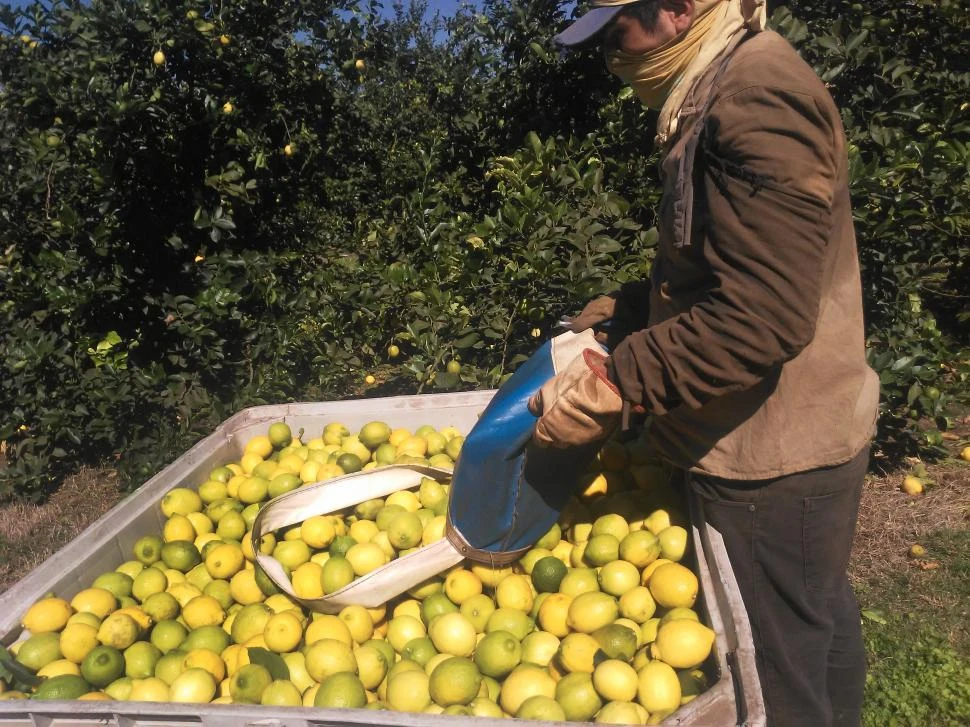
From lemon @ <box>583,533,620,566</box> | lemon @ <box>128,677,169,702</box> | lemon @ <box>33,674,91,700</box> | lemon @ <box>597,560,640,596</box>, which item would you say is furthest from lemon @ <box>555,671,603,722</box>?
lemon @ <box>33,674,91,700</box>

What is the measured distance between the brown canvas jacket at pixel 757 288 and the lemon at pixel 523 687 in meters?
0.69

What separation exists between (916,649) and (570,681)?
6.19 ft

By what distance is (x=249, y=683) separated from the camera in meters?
1.86

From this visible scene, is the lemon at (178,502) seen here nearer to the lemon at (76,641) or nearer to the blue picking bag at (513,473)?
the lemon at (76,641)

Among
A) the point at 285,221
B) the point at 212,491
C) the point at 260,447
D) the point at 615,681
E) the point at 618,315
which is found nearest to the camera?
the point at 615,681

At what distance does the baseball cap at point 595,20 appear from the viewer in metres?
1.67

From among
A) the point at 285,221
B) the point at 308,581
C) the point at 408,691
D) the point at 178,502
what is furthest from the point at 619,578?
the point at 285,221

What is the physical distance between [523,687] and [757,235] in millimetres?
1286

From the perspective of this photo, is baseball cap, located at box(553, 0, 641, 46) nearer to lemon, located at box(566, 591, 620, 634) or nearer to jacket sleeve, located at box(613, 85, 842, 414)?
jacket sleeve, located at box(613, 85, 842, 414)

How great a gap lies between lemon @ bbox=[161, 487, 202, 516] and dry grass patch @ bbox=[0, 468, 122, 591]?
5.40ft

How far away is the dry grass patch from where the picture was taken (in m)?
3.89

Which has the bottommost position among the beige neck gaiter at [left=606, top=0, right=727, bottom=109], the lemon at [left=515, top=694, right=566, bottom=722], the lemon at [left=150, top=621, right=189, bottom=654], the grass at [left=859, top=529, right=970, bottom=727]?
the grass at [left=859, top=529, right=970, bottom=727]

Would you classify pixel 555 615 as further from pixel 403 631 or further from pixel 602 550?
pixel 403 631

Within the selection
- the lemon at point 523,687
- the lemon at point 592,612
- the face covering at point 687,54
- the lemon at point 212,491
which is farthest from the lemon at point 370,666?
the face covering at point 687,54
